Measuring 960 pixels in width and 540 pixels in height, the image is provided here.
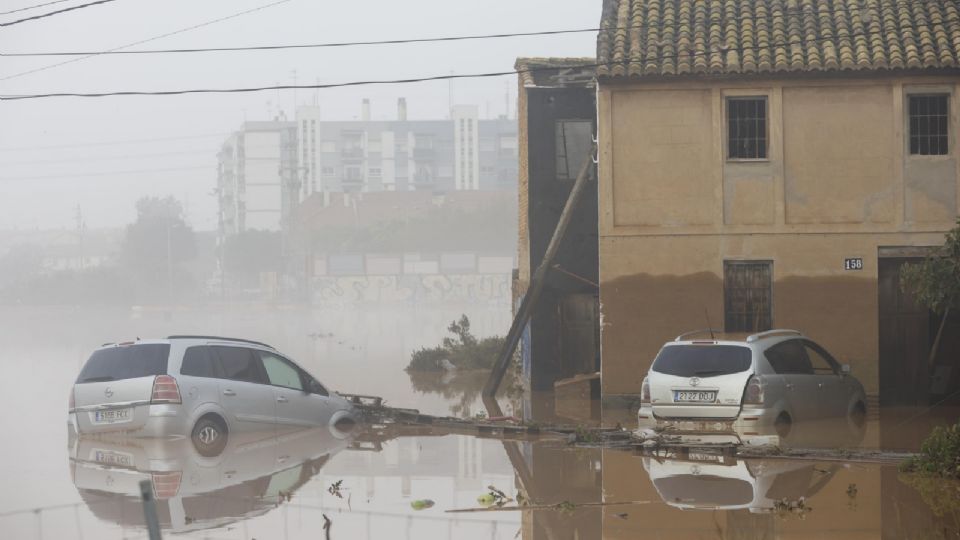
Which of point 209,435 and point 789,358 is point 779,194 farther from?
point 209,435

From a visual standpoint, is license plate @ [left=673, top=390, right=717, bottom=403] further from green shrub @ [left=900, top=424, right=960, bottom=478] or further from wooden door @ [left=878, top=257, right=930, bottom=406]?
wooden door @ [left=878, top=257, right=930, bottom=406]

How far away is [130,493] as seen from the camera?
46.8 feet

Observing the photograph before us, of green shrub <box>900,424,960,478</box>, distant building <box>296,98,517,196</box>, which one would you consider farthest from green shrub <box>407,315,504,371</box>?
distant building <box>296,98,517,196</box>

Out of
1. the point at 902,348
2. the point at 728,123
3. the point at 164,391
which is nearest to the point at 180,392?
the point at 164,391

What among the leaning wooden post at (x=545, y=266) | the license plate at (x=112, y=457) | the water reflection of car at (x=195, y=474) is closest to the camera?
the water reflection of car at (x=195, y=474)

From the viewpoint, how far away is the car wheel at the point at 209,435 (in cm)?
1861

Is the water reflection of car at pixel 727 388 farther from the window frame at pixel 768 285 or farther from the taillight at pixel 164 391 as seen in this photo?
the taillight at pixel 164 391

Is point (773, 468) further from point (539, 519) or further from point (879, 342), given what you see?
point (879, 342)

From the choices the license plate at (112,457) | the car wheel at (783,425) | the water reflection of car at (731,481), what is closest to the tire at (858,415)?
the car wheel at (783,425)

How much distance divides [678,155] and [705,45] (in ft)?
7.49

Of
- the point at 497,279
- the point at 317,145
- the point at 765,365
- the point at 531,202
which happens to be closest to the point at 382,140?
the point at 317,145

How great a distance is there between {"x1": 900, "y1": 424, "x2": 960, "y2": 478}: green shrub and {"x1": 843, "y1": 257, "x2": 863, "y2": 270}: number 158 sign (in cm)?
948

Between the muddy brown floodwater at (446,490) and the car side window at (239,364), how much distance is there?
37.3 inches

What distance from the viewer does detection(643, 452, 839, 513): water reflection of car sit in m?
13.0
